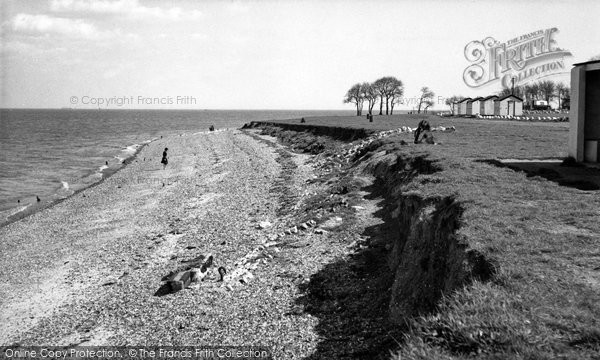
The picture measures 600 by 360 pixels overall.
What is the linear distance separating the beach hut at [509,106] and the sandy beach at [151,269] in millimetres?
59253

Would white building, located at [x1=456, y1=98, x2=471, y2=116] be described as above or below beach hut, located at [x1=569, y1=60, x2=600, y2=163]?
above

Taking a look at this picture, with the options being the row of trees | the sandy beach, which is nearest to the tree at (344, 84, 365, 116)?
the row of trees

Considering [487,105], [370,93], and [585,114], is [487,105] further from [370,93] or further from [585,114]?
[585,114]

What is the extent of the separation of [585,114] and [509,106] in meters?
68.2

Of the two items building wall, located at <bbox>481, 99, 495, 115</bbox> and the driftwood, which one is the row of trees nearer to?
building wall, located at <bbox>481, 99, 495, 115</bbox>

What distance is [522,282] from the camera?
8.38 m

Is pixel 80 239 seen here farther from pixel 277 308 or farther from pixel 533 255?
pixel 533 255

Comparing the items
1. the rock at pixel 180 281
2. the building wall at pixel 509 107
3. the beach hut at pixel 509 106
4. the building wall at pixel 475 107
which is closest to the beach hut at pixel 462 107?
the building wall at pixel 475 107

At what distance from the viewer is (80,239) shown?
82.7 ft

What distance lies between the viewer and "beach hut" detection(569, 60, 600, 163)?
2069 centimetres

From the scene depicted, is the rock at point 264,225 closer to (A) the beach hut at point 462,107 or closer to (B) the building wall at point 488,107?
(B) the building wall at point 488,107

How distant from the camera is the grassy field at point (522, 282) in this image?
6.66 meters

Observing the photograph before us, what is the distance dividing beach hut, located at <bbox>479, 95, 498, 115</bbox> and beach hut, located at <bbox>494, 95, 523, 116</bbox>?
164 centimetres

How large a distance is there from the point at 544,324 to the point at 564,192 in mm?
9479
